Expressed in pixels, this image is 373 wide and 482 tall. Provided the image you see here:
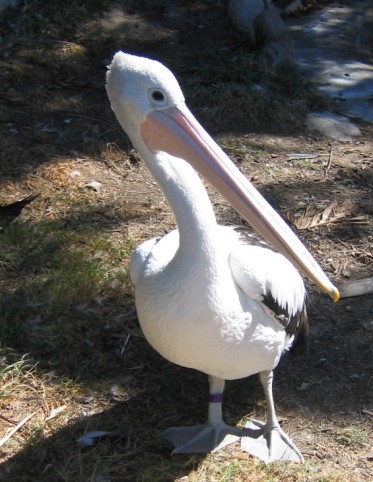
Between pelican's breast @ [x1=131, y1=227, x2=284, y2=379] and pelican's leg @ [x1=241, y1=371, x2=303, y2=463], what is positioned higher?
pelican's breast @ [x1=131, y1=227, x2=284, y2=379]

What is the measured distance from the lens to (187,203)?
2.71m

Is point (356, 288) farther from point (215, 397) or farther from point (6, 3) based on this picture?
point (6, 3)

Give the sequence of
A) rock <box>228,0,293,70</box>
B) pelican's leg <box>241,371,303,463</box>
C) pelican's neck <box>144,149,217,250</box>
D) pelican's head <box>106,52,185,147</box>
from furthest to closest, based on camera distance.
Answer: rock <box>228,0,293,70</box>, pelican's leg <box>241,371,303,463</box>, pelican's neck <box>144,149,217,250</box>, pelican's head <box>106,52,185,147</box>

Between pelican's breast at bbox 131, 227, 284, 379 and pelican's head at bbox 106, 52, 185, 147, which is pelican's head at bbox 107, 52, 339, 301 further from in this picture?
pelican's breast at bbox 131, 227, 284, 379

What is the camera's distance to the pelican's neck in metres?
2.71

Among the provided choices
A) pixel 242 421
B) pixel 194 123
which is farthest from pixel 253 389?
pixel 194 123

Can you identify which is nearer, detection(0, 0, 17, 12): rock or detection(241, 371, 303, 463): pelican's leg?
detection(241, 371, 303, 463): pelican's leg

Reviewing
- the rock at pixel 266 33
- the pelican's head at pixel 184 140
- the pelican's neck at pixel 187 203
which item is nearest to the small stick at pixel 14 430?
the pelican's neck at pixel 187 203

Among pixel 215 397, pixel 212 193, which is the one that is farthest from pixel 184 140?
pixel 212 193

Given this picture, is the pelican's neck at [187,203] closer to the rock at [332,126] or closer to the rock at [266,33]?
the rock at [332,126]

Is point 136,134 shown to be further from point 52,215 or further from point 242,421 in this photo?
point 52,215

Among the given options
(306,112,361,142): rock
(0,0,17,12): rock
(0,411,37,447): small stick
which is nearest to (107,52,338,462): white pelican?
(0,411,37,447): small stick

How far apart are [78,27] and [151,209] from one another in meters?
2.65

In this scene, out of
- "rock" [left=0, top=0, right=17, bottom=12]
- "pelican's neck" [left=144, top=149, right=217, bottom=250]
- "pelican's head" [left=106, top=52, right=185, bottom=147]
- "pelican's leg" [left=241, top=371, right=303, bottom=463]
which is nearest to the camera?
"pelican's head" [left=106, top=52, right=185, bottom=147]
